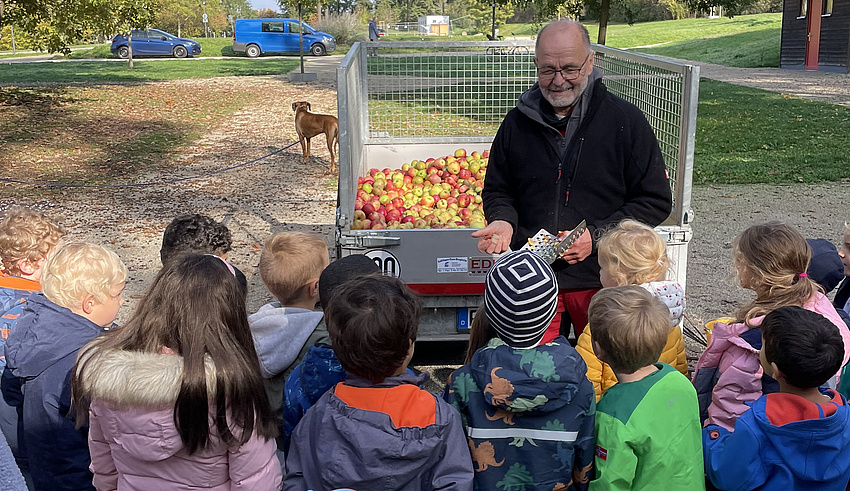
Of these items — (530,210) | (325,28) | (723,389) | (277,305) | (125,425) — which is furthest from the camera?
(325,28)

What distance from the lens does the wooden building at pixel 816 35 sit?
1091 inches

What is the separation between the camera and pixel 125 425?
7.44 feet

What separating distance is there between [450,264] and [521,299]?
217 cm

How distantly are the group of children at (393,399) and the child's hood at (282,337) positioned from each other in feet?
0.93

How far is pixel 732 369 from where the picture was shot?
2.91 metres

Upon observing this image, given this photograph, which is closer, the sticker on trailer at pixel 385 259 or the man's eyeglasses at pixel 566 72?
the man's eyeglasses at pixel 566 72

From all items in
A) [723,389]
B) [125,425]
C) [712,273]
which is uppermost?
[125,425]

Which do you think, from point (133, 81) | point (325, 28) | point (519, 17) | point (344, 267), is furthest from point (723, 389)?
point (519, 17)

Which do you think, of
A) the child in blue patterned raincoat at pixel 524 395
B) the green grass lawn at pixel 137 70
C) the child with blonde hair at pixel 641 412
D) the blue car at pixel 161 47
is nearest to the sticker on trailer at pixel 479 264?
the child with blonde hair at pixel 641 412

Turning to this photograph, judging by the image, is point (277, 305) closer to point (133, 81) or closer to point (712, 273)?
point (712, 273)

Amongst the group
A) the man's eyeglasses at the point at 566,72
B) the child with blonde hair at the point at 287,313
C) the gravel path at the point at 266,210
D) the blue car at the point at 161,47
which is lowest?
the gravel path at the point at 266,210

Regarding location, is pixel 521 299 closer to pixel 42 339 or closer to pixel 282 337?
pixel 282 337

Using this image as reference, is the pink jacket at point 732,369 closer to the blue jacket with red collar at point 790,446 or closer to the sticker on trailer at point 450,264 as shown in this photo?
the blue jacket with red collar at point 790,446

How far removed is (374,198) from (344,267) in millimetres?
3317
